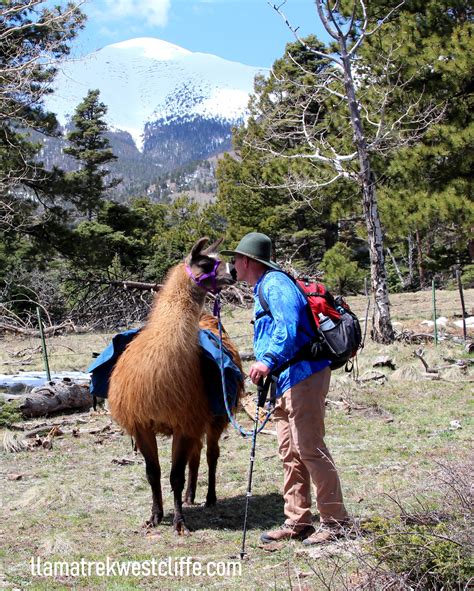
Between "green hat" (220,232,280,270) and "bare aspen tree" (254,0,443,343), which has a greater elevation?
"bare aspen tree" (254,0,443,343)

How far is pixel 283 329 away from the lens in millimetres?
4637

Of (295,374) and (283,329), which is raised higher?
(283,329)

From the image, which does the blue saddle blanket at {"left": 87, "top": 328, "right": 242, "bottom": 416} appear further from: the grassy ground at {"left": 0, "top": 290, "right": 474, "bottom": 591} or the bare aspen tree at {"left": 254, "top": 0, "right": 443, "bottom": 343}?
the bare aspen tree at {"left": 254, "top": 0, "right": 443, "bottom": 343}

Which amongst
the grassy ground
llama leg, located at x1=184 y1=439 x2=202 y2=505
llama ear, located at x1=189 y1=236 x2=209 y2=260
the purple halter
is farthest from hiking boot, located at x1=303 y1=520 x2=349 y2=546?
llama ear, located at x1=189 y1=236 x2=209 y2=260

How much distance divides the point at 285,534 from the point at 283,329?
1521 millimetres

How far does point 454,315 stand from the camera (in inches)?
781

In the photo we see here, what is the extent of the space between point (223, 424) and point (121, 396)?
109cm

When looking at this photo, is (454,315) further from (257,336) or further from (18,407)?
(257,336)

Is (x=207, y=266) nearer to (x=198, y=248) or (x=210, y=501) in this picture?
(x=198, y=248)

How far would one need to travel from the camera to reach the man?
467cm

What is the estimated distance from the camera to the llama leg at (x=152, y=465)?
5586mm

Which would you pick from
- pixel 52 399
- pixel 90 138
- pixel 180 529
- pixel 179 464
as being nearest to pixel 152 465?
pixel 179 464

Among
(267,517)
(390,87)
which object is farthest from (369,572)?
(390,87)

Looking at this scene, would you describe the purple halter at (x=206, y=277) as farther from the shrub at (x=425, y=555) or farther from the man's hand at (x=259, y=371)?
the shrub at (x=425, y=555)
